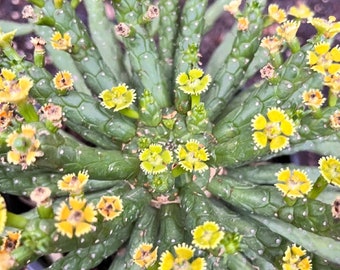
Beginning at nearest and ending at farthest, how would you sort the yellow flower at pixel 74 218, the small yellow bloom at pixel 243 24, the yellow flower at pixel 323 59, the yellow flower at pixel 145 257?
1. the yellow flower at pixel 74 218
2. the yellow flower at pixel 145 257
3. the yellow flower at pixel 323 59
4. the small yellow bloom at pixel 243 24

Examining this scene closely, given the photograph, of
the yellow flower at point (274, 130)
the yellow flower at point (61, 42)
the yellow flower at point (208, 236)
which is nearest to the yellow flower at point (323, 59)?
the yellow flower at point (274, 130)

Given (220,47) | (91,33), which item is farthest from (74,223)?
(220,47)

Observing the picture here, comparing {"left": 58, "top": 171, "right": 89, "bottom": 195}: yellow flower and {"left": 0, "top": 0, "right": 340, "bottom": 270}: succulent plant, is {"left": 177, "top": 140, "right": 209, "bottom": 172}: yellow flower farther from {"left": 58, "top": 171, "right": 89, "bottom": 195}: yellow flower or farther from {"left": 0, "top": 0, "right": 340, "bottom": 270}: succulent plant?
{"left": 58, "top": 171, "right": 89, "bottom": 195}: yellow flower

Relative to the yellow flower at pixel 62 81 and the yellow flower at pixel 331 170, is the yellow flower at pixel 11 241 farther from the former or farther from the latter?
the yellow flower at pixel 331 170

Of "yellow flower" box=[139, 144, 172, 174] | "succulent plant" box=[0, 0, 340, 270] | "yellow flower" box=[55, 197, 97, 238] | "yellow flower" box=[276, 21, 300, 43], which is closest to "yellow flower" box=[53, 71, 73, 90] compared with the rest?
"succulent plant" box=[0, 0, 340, 270]

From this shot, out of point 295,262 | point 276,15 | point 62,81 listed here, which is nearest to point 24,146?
point 62,81
